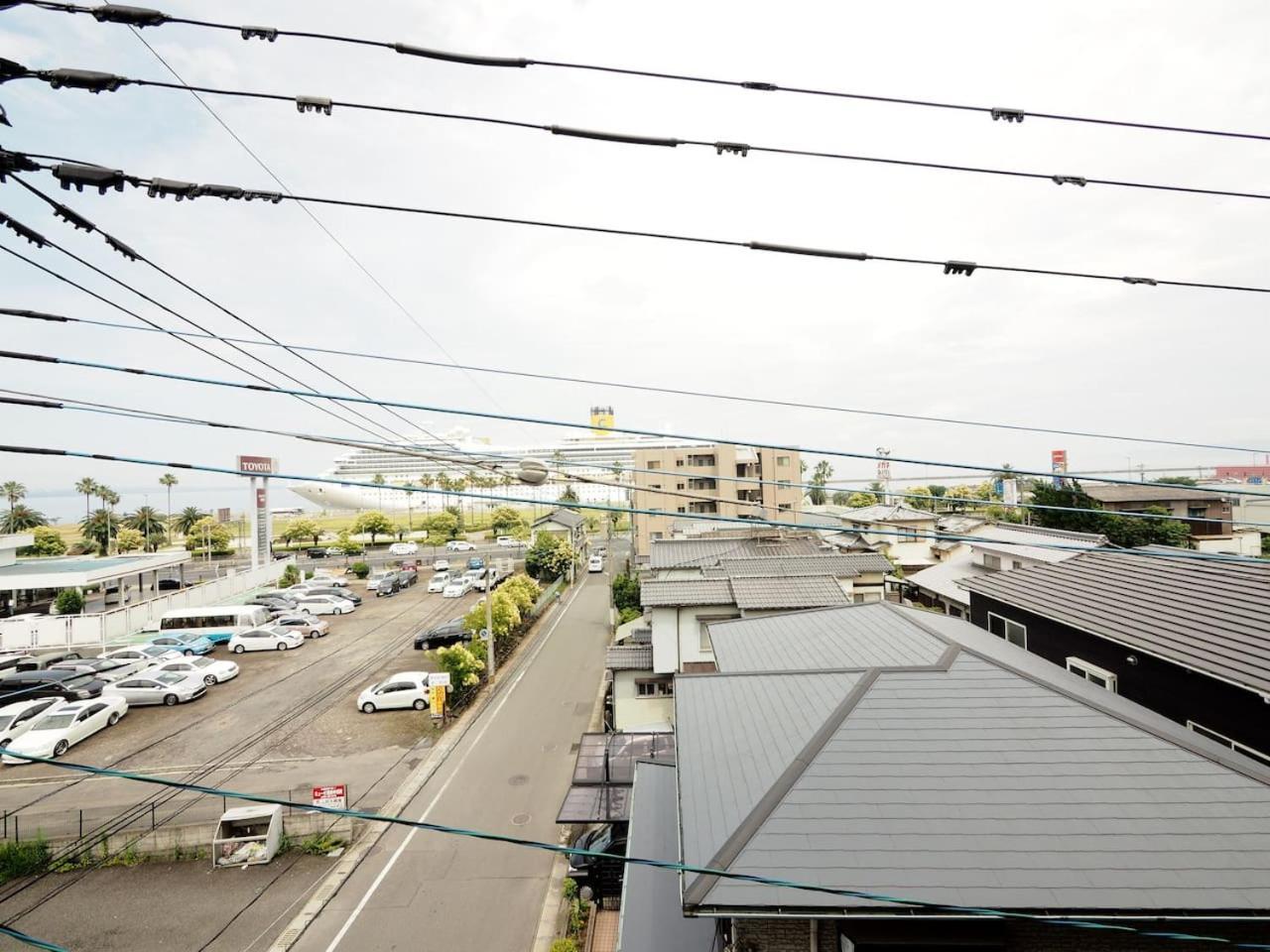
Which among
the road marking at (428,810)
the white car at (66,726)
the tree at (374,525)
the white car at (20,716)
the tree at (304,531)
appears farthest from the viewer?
the tree at (304,531)

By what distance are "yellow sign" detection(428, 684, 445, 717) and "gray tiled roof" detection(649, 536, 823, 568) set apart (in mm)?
8069

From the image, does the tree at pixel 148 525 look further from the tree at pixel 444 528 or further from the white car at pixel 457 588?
the white car at pixel 457 588

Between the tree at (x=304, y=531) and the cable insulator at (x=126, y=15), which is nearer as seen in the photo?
the cable insulator at (x=126, y=15)

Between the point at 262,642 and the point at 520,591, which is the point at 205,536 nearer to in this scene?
the point at 262,642

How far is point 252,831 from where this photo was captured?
432 inches

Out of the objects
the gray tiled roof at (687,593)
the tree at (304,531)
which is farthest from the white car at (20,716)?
the tree at (304,531)

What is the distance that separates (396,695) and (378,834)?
6141mm

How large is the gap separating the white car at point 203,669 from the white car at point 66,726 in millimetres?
2013

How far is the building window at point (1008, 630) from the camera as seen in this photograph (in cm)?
1234

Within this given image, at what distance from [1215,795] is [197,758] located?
19.3m

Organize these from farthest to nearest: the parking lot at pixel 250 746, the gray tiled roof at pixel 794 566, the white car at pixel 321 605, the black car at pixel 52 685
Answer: the white car at pixel 321 605
the gray tiled roof at pixel 794 566
the black car at pixel 52 685
the parking lot at pixel 250 746

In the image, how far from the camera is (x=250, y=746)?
15078 millimetres

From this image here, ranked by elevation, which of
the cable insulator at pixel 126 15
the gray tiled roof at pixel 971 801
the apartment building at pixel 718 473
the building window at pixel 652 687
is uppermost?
the cable insulator at pixel 126 15

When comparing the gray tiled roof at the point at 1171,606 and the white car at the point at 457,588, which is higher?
the gray tiled roof at the point at 1171,606
